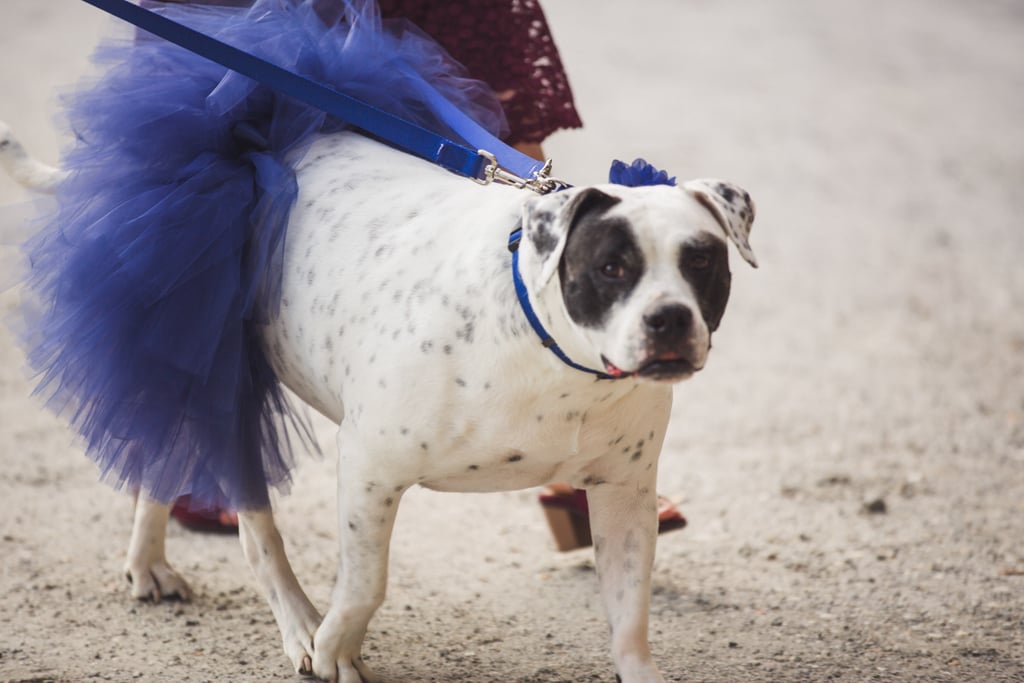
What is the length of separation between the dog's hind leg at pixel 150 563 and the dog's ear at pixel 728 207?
5.27ft

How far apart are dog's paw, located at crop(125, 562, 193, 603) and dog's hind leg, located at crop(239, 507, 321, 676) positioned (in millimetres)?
324

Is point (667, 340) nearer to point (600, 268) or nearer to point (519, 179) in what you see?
point (600, 268)

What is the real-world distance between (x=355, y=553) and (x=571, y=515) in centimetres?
120

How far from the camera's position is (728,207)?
1.97 meters

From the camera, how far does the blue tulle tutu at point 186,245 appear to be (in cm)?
233

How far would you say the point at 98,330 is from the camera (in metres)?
2.34

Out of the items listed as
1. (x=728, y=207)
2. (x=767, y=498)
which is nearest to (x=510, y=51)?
(x=728, y=207)

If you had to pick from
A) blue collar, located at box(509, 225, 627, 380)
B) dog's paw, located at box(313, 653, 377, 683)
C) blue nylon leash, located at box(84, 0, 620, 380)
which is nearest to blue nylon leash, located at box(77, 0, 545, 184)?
blue nylon leash, located at box(84, 0, 620, 380)

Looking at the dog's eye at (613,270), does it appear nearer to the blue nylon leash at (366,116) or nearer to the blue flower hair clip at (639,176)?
the blue flower hair clip at (639,176)

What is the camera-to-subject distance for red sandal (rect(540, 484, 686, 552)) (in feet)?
10.4

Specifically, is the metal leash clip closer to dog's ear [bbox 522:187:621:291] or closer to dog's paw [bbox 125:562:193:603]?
dog's ear [bbox 522:187:621:291]

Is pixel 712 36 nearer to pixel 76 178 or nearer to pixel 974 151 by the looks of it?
pixel 974 151

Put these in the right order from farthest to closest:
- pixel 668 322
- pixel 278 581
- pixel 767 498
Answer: pixel 767 498
pixel 278 581
pixel 668 322

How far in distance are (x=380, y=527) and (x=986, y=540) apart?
191cm
